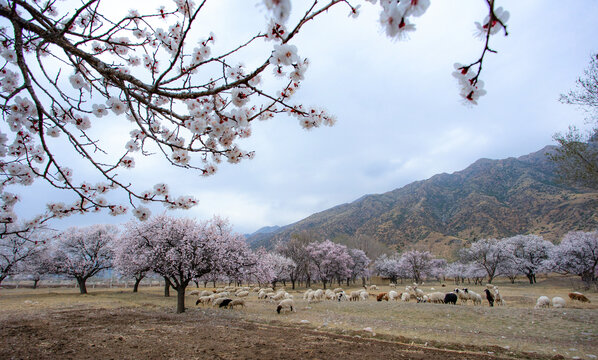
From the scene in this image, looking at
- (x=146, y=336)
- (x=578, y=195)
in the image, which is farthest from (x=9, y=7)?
(x=578, y=195)

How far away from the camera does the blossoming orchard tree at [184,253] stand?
48.8 feet

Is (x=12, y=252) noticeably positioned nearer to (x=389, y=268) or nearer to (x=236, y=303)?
(x=236, y=303)

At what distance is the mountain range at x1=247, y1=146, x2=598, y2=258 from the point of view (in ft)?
254

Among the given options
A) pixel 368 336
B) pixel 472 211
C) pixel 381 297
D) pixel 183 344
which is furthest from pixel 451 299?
pixel 472 211

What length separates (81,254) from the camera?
3141cm

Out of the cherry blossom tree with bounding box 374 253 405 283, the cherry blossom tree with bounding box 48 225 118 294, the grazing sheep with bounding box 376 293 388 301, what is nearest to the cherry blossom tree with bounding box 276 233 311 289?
the cherry blossom tree with bounding box 374 253 405 283

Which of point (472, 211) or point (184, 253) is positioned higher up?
point (472, 211)

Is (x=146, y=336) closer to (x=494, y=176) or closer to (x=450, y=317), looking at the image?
(x=450, y=317)

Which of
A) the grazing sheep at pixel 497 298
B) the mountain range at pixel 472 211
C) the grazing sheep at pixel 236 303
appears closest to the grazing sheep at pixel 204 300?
the grazing sheep at pixel 236 303

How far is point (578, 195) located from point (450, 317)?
345 feet

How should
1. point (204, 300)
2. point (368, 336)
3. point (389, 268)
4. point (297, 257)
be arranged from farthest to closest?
1. point (389, 268)
2. point (297, 257)
3. point (204, 300)
4. point (368, 336)

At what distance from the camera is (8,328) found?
9078 mm

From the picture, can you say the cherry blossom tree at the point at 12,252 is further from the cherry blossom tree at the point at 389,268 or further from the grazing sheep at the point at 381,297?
the cherry blossom tree at the point at 389,268

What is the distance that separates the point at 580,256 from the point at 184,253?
4496 centimetres
